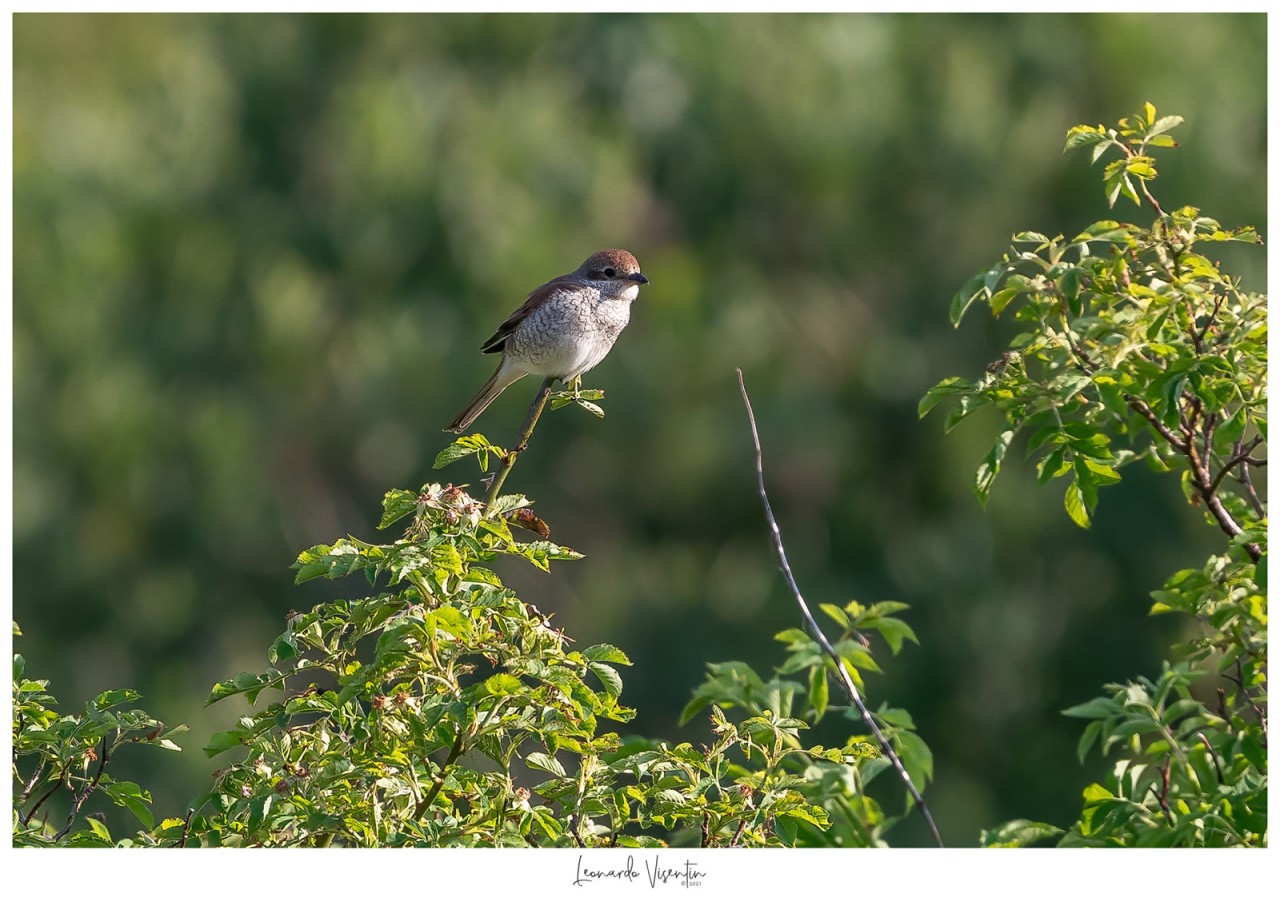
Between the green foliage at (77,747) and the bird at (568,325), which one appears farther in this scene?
the bird at (568,325)

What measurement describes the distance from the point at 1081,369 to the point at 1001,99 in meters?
7.69

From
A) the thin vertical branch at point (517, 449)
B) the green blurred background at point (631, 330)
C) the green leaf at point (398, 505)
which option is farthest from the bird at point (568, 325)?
the green blurred background at point (631, 330)

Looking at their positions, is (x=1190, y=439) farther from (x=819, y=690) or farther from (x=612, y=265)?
(x=612, y=265)

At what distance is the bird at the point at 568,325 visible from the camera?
3.36 metres

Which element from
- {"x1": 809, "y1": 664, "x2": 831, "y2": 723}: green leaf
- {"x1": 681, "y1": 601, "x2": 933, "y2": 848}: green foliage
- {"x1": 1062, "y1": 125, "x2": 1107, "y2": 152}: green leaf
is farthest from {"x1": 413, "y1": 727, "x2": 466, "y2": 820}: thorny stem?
{"x1": 1062, "y1": 125, "x2": 1107, "y2": 152}: green leaf

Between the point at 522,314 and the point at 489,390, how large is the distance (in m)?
0.22

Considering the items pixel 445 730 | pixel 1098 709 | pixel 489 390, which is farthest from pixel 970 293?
pixel 489 390

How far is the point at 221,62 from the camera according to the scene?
1034cm

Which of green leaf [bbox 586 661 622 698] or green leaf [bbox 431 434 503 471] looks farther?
green leaf [bbox 431 434 503 471]

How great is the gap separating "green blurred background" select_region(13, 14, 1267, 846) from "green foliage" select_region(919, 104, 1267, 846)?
18.2 feet

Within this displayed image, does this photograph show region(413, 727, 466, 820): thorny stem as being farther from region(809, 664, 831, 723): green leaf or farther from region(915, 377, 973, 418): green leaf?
region(915, 377, 973, 418): green leaf

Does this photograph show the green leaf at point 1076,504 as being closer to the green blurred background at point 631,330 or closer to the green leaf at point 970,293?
the green leaf at point 970,293

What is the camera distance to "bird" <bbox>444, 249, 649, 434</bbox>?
3361 mm

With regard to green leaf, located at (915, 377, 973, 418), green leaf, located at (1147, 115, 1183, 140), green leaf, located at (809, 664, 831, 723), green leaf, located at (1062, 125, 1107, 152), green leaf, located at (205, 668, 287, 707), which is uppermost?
green leaf, located at (1147, 115, 1183, 140)
